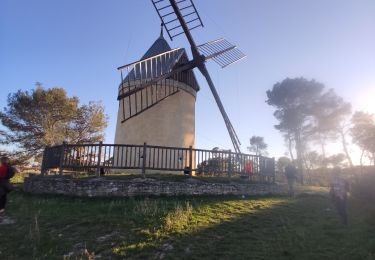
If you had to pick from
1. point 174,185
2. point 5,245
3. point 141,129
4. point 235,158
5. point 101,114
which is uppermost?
point 101,114

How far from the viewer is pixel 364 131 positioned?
3856cm

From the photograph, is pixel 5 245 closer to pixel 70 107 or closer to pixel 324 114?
pixel 70 107

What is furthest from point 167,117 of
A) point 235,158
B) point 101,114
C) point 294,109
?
point 294,109

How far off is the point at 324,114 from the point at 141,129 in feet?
102

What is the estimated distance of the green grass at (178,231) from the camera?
738cm

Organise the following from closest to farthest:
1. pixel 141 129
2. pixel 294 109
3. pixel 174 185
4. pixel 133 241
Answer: pixel 133 241, pixel 174 185, pixel 141 129, pixel 294 109

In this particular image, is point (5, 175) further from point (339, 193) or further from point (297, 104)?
point (297, 104)

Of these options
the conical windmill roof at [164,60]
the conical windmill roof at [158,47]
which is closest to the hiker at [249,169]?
the conical windmill roof at [164,60]

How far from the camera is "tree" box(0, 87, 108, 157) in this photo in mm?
32375

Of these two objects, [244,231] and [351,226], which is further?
[351,226]

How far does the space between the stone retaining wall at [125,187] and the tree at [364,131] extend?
1113 inches

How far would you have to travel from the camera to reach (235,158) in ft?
49.0

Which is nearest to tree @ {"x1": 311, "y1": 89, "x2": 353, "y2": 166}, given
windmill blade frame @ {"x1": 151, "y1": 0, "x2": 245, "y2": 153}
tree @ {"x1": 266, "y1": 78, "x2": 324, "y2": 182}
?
tree @ {"x1": 266, "y1": 78, "x2": 324, "y2": 182}

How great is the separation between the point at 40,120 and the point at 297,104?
30.4 meters
